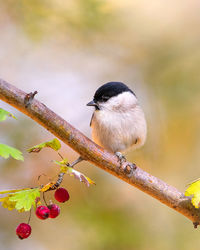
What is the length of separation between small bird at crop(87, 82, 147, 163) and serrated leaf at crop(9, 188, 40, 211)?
1209 millimetres

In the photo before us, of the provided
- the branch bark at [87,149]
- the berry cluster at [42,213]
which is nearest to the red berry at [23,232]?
the berry cluster at [42,213]

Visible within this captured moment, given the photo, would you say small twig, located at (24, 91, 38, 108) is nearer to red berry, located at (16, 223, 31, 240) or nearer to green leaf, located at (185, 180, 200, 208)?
red berry, located at (16, 223, 31, 240)

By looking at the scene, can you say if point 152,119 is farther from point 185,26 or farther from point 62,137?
point 62,137

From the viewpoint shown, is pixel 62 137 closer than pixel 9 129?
Yes

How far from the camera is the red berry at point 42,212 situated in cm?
177

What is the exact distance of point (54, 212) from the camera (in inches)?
72.1

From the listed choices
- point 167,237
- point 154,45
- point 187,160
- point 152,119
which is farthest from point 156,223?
point 154,45

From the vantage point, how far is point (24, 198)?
63.4 inches

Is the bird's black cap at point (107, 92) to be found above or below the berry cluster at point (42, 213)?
above

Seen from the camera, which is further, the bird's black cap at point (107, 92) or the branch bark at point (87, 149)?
the bird's black cap at point (107, 92)

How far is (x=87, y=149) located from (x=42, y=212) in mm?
397

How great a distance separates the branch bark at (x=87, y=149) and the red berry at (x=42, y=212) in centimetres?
34

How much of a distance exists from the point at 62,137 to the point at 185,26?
2966 millimetres

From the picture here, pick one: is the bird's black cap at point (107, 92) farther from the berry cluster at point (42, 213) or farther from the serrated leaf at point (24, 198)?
the serrated leaf at point (24, 198)
